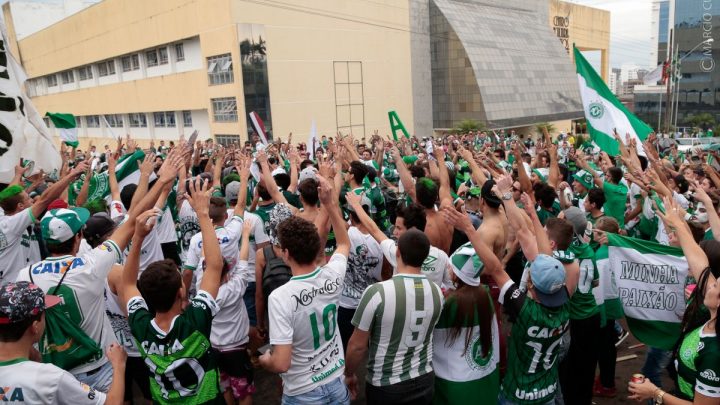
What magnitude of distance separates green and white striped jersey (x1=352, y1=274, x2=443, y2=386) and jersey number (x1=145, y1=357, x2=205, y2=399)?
1.02 m

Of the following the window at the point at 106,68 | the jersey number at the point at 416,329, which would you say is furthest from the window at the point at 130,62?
the jersey number at the point at 416,329

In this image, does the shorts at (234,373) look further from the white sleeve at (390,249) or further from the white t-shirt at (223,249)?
the white sleeve at (390,249)

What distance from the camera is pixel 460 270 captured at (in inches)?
134

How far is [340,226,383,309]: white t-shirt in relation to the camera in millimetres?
4684

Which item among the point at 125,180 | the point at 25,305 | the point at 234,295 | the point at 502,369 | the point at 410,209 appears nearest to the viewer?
the point at 25,305

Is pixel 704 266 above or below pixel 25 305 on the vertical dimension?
below

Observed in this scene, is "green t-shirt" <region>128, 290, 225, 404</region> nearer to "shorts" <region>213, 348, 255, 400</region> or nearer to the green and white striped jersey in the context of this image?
the green and white striped jersey

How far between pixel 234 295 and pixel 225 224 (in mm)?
859

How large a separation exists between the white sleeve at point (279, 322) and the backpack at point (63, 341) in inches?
53.3

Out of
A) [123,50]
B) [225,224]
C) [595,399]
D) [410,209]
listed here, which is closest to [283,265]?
[225,224]

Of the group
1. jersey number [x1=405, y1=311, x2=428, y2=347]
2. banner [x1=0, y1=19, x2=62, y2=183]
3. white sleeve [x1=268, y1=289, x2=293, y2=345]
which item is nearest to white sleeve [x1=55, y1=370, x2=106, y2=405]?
white sleeve [x1=268, y1=289, x2=293, y2=345]

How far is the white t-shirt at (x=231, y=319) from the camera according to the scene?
420 cm

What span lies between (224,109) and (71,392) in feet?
98.4

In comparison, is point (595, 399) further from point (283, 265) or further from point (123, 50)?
point (123, 50)
